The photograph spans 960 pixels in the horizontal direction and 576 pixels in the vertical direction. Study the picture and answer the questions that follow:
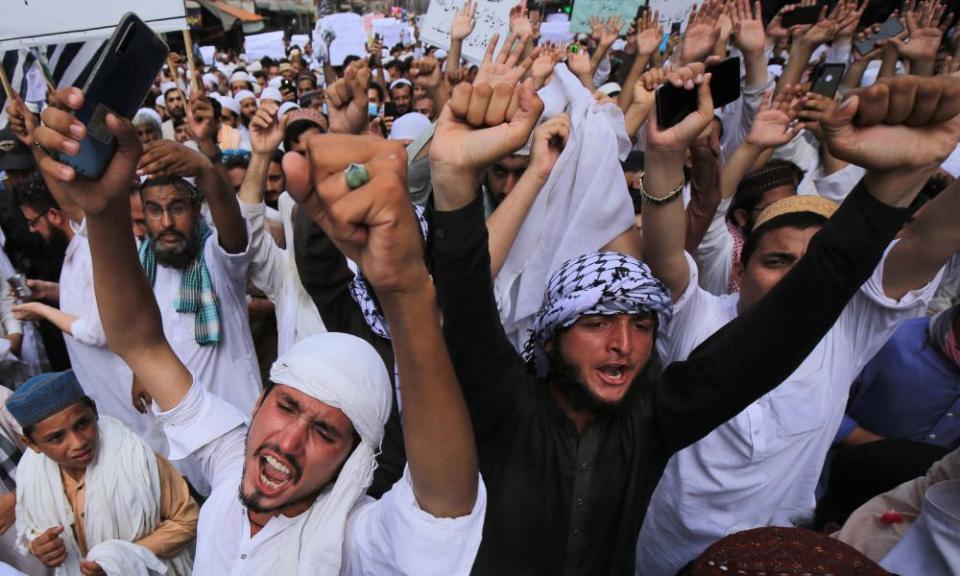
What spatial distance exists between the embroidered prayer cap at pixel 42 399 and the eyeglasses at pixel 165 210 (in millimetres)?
935

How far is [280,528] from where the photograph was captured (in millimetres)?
1480

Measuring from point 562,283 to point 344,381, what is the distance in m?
0.62

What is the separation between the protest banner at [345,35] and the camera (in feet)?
32.7

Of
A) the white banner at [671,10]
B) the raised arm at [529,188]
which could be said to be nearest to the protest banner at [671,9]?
the white banner at [671,10]

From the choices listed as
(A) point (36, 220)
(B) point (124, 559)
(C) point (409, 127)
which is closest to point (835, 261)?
(B) point (124, 559)

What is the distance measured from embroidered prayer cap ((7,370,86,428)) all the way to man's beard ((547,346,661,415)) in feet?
5.71

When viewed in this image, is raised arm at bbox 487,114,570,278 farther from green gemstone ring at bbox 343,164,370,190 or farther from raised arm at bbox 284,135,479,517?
green gemstone ring at bbox 343,164,370,190

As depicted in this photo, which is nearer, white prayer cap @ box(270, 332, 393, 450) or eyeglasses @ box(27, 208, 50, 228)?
white prayer cap @ box(270, 332, 393, 450)

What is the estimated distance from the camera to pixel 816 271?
50.6 inches

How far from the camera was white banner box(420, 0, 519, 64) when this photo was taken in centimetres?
447

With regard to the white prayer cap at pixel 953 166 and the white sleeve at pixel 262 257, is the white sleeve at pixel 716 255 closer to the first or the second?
the white prayer cap at pixel 953 166

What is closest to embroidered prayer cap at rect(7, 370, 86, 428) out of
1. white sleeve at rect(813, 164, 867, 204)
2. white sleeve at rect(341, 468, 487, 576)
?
white sleeve at rect(341, 468, 487, 576)

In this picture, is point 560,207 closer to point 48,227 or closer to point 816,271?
point 816,271

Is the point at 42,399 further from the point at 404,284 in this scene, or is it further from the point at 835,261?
the point at 835,261
